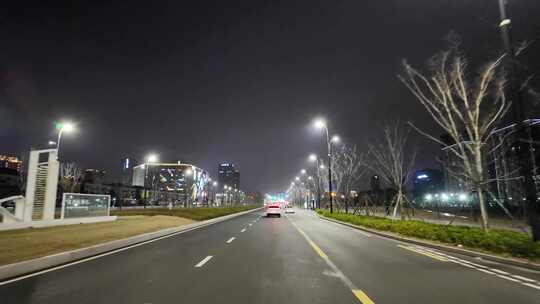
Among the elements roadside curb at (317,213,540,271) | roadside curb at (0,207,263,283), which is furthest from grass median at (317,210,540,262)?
roadside curb at (0,207,263,283)

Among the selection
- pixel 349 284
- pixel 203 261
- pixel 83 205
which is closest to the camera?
pixel 349 284

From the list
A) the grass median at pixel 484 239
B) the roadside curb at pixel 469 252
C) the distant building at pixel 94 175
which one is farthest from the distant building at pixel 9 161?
the grass median at pixel 484 239

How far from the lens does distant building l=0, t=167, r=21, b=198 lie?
6481 centimetres

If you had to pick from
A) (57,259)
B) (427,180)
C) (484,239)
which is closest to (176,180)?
(427,180)

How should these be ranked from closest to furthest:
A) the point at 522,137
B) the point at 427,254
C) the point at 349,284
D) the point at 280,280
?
Result: the point at 349,284 < the point at 280,280 < the point at 522,137 < the point at 427,254

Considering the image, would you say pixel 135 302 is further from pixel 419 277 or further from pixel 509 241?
pixel 509 241

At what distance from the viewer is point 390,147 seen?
25281mm

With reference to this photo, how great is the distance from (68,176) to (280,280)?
204 ft

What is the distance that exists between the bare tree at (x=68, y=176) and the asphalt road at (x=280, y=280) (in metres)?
54.6

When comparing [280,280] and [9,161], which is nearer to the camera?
[280,280]

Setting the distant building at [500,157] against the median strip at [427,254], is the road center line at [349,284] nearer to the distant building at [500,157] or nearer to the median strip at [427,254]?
the median strip at [427,254]

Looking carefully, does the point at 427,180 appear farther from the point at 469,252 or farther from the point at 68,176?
the point at 469,252

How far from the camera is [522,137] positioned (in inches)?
413

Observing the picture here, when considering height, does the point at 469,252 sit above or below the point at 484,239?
below
